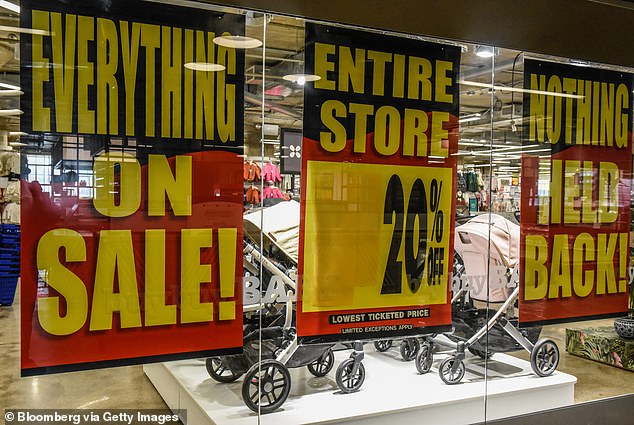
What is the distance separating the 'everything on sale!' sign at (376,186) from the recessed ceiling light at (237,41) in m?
0.30

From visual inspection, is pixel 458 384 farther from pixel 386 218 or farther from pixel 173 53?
pixel 173 53

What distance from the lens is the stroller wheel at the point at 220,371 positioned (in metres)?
2.87

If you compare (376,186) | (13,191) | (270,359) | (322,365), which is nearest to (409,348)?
(322,365)

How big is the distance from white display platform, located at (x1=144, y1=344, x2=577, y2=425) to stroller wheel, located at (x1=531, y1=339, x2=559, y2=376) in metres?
0.06

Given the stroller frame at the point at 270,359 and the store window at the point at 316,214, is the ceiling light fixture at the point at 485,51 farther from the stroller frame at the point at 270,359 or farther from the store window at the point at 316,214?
the stroller frame at the point at 270,359

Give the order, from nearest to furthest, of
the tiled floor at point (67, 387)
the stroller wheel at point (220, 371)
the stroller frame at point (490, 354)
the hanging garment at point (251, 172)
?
1. the tiled floor at point (67, 387)
2. the hanging garment at point (251, 172)
3. the stroller wheel at point (220, 371)
4. the stroller frame at point (490, 354)

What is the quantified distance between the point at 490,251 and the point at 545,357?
0.99 meters

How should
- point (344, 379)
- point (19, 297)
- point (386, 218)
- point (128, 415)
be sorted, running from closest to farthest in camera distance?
point (19, 297)
point (128, 415)
point (386, 218)
point (344, 379)

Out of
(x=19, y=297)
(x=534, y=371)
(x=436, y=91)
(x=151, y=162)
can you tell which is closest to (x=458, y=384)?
(x=534, y=371)

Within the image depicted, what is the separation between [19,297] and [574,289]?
3221 mm

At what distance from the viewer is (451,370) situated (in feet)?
12.3

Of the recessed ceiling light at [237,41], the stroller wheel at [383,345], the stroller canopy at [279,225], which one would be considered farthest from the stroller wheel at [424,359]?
the recessed ceiling light at [237,41]

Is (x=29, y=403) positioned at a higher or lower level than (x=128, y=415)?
higher

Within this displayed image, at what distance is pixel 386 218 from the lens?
3084mm
